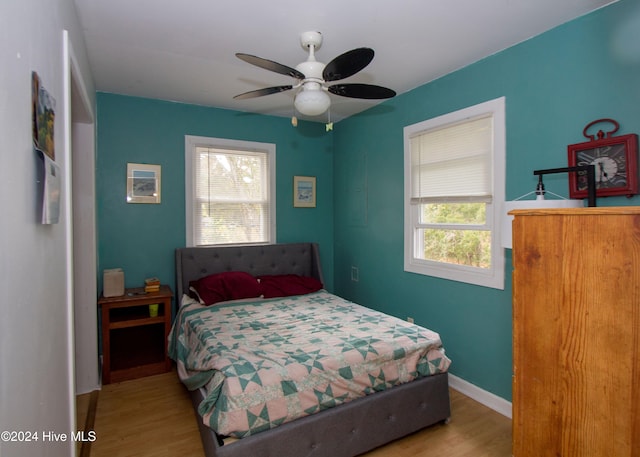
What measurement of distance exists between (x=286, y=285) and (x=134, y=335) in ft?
5.27

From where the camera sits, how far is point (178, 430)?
8.02ft

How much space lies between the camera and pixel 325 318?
2900mm

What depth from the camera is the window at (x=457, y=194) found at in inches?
106

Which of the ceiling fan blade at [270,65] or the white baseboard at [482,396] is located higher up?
the ceiling fan blade at [270,65]

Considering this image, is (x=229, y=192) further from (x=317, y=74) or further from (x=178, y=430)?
(x=178, y=430)

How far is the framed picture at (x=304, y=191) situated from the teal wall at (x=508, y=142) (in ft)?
1.26

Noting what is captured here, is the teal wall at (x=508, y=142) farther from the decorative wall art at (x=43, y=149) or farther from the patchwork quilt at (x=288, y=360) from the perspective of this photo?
the decorative wall art at (x=43, y=149)

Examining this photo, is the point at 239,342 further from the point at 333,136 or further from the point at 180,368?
the point at 333,136

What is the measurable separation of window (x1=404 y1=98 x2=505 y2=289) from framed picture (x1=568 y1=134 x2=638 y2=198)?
51cm

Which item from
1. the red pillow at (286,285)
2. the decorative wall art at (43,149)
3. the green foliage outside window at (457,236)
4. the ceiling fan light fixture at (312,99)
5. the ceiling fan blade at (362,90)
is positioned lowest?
the red pillow at (286,285)

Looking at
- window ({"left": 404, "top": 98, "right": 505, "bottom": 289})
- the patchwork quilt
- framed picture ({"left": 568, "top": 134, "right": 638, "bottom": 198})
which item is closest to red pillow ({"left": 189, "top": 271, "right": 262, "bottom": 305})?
the patchwork quilt

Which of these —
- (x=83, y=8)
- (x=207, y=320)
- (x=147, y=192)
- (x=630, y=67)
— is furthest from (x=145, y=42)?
(x=630, y=67)

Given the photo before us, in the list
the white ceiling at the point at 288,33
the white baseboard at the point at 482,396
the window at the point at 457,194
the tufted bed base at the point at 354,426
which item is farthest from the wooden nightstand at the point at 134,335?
the white baseboard at the point at 482,396

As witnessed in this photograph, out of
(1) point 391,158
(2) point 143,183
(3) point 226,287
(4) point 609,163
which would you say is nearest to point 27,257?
(3) point 226,287
